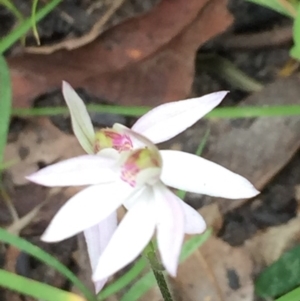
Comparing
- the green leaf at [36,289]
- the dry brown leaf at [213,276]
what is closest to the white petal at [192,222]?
the green leaf at [36,289]

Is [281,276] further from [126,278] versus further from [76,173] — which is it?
[76,173]

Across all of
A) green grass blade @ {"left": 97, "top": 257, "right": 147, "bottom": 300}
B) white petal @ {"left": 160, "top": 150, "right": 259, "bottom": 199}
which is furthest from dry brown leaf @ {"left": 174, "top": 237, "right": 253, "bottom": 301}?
white petal @ {"left": 160, "top": 150, "right": 259, "bottom": 199}

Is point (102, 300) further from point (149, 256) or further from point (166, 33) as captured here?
point (166, 33)

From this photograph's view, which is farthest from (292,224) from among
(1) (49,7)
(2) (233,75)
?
(1) (49,7)

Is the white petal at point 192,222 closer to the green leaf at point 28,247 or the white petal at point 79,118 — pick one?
the white petal at point 79,118

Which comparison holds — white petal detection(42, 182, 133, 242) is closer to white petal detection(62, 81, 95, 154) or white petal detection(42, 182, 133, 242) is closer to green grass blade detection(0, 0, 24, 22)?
white petal detection(62, 81, 95, 154)

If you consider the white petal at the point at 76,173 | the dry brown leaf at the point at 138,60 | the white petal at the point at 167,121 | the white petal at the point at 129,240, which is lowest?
the dry brown leaf at the point at 138,60
